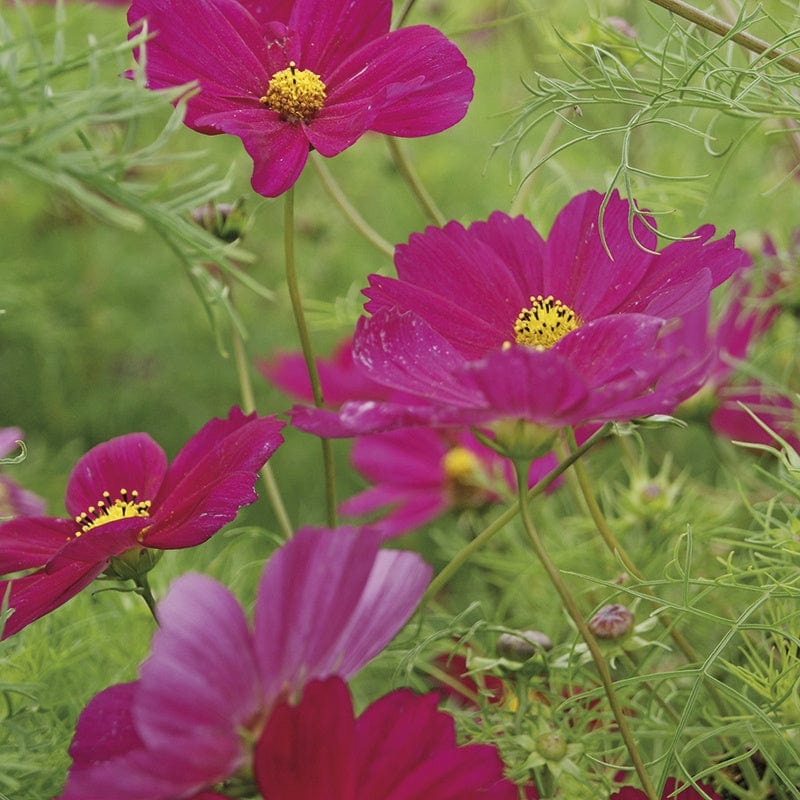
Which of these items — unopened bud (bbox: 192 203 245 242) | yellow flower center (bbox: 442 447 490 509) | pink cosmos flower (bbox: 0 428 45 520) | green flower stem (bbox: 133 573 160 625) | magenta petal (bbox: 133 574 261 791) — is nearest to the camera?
magenta petal (bbox: 133 574 261 791)

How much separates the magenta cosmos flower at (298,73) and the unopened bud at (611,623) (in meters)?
0.19

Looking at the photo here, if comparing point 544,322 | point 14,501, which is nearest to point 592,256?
point 544,322

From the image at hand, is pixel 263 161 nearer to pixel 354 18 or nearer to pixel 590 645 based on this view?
pixel 354 18

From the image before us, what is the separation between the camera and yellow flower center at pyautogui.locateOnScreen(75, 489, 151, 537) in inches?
16.3

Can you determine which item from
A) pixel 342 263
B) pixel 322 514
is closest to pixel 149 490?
pixel 322 514

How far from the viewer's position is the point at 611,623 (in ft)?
1.37

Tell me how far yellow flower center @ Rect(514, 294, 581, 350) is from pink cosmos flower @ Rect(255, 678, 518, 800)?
0.14 meters

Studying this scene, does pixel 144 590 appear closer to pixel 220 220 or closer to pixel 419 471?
pixel 220 220

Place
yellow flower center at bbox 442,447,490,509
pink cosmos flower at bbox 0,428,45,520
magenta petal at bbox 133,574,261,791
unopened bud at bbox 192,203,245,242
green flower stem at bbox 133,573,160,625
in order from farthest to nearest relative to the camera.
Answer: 1. yellow flower center at bbox 442,447,490,509
2. pink cosmos flower at bbox 0,428,45,520
3. unopened bud at bbox 192,203,245,242
4. green flower stem at bbox 133,573,160,625
5. magenta petal at bbox 133,574,261,791

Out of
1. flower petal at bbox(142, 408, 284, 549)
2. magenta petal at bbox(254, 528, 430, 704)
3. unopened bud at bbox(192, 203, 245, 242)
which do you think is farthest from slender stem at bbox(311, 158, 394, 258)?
magenta petal at bbox(254, 528, 430, 704)

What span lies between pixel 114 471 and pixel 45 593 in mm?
93

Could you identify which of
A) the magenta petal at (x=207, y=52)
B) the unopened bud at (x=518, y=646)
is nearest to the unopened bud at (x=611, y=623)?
the unopened bud at (x=518, y=646)

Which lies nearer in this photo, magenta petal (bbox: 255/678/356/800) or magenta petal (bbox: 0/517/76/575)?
magenta petal (bbox: 255/678/356/800)

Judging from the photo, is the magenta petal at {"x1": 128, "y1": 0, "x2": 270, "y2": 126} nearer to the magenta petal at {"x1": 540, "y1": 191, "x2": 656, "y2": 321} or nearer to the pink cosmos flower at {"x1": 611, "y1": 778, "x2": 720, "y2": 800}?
the magenta petal at {"x1": 540, "y1": 191, "x2": 656, "y2": 321}
